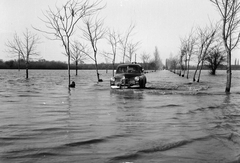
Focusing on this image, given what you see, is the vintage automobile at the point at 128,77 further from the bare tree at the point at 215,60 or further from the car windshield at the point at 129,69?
the bare tree at the point at 215,60

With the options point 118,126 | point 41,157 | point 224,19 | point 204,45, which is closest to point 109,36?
point 204,45

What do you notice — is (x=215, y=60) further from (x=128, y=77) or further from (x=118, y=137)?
(x=118, y=137)

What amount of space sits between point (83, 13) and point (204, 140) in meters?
14.9

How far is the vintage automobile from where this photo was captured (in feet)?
52.1

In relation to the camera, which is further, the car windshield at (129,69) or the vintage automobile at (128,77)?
the car windshield at (129,69)

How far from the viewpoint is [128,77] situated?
15.9m

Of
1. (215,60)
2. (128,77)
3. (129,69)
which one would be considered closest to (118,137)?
(128,77)

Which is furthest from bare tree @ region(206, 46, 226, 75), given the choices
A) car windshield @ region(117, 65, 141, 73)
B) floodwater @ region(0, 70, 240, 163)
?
floodwater @ region(0, 70, 240, 163)

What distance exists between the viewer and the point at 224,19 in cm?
1448

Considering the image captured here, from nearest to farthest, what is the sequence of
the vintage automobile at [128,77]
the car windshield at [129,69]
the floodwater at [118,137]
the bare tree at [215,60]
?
the floodwater at [118,137]
the vintage automobile at [128,77]
the car windshield at [129,69]
the bare tree at [215,60]

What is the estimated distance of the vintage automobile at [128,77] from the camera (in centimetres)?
1588

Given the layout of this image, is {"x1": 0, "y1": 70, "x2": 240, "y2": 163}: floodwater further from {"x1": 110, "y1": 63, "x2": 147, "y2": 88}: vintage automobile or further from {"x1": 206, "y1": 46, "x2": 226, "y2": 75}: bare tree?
{"x1": 206, "y1": 46, "x2": 226, "y2": 75}: bare tree

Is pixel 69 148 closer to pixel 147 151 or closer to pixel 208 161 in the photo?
pixel 147 151

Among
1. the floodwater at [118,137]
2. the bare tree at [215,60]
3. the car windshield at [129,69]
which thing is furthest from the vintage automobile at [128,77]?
the bare tree at [215,60]
